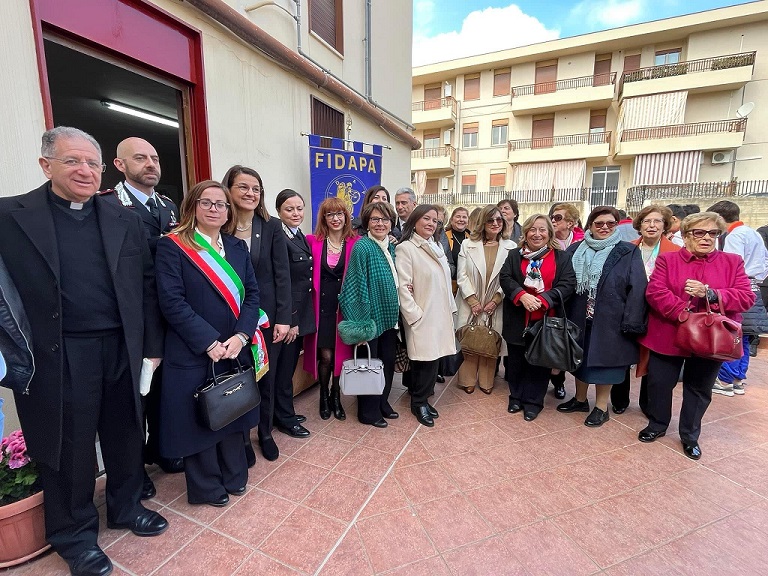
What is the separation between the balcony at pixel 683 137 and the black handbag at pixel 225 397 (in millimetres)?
21644

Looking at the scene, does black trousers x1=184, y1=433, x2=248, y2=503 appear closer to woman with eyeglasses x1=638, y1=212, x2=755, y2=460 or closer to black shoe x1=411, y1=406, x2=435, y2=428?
black shoe x1=411, y1=406, x2=435, y2=428

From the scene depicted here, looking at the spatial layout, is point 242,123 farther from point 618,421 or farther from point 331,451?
point 618,421

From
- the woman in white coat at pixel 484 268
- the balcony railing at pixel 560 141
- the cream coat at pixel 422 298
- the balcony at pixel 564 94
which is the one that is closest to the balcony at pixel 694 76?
the balcony at pixel 564 94

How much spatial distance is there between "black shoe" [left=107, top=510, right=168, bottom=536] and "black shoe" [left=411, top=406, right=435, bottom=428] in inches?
78.0

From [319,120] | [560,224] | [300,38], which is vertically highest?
[300,38]

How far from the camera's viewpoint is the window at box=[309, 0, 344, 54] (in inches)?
198

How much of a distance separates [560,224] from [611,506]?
2.82m

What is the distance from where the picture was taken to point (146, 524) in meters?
2.08

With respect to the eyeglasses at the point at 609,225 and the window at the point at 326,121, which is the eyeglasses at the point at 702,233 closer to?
the eyeglasses at the point at 609,225

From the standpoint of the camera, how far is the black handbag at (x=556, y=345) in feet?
9.96

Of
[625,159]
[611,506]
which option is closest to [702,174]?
[625,159]

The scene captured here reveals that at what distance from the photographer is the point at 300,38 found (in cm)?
458

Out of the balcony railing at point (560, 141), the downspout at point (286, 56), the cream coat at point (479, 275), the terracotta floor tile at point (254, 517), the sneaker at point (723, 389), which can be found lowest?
the sneaker at point (723, 389)

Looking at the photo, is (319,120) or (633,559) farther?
(319,120)
